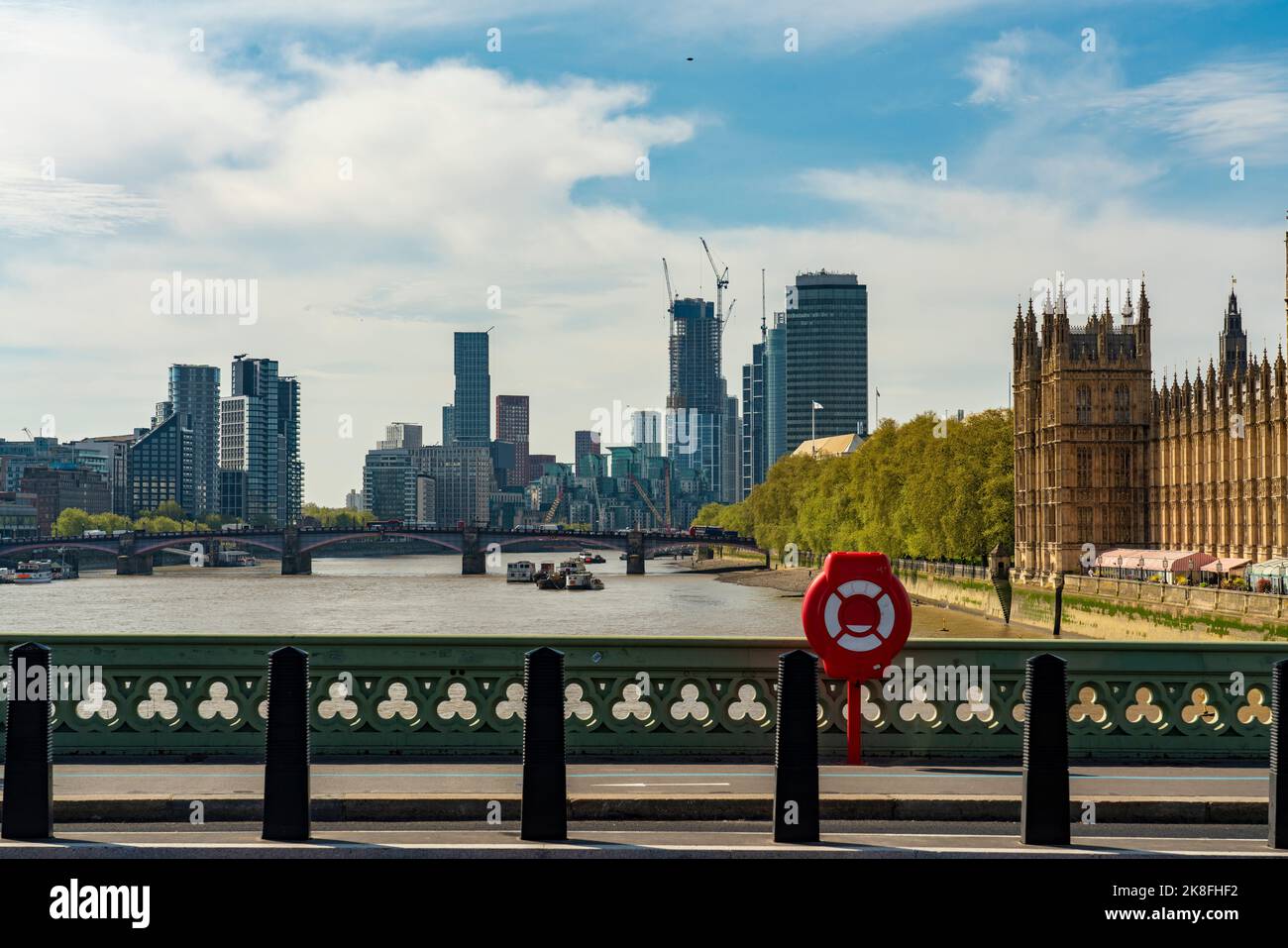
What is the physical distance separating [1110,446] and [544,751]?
11571 cm

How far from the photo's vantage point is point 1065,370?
121 m

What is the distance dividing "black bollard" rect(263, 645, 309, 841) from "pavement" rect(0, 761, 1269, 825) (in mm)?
1267

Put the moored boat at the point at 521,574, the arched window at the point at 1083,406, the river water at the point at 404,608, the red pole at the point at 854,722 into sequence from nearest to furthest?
the red pole at the point at 854,722
the river water at the point at 404,608
the arched window at the point at 1083,406
the moored boat at the point at 521,574

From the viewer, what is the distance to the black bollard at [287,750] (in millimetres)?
11727

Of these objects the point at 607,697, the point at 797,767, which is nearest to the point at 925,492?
the point at 607,697

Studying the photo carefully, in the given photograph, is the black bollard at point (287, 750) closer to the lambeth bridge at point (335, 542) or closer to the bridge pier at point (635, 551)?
the lambeth bridge at point (335, 542)

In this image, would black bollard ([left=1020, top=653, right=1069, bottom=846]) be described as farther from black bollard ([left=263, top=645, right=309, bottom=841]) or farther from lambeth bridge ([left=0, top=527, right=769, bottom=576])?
lambeth bridge ([left=0, top=527, right=769, bottom=576])

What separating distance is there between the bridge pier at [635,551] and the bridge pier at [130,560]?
56.8 m

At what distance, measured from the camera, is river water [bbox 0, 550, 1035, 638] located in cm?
8375

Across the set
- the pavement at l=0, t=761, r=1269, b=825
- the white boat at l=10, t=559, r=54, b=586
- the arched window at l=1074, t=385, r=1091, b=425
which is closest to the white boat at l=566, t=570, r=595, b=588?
the arched window at l=1074, t=385, r=1091, b=425

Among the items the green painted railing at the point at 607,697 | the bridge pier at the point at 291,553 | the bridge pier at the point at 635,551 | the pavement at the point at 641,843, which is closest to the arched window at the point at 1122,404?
the bridge pier at the point at 635,551

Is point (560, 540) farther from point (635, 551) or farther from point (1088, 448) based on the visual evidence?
point (1088, 448)
